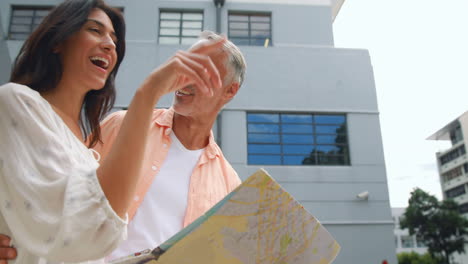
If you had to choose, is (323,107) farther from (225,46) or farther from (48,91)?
(48,91)

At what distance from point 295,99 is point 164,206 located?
29.4 ft

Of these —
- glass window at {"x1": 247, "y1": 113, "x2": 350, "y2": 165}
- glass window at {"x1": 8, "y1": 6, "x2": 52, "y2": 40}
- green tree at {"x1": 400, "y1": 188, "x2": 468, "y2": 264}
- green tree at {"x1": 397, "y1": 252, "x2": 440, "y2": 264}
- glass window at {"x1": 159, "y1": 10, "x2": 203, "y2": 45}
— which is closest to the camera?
glass window at {"x1": 247, "y1": 113, "x2": 350, "y2": 165}

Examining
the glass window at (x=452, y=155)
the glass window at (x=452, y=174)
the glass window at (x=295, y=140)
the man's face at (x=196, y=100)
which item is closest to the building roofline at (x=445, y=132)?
the glass window at (x=452, y=155)

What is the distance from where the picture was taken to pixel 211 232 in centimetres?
75

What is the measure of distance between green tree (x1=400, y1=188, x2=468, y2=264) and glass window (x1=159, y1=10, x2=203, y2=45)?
33.3 m

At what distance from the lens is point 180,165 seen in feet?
4.72

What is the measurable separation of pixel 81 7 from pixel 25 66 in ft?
0.67

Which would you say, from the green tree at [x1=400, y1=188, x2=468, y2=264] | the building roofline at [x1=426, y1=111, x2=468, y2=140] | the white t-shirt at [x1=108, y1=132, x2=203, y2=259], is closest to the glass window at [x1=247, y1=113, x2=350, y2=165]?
the white t-shirt at [x1=108, y1=132, x2=203, y2=259]

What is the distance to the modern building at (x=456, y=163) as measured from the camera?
53.1 m

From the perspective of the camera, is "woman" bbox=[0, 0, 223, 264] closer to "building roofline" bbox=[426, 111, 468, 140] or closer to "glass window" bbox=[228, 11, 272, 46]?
"glass window" bbox=[228, 11, 272, 46]

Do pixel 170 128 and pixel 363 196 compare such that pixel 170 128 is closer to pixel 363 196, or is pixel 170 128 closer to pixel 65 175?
pixel 65 175

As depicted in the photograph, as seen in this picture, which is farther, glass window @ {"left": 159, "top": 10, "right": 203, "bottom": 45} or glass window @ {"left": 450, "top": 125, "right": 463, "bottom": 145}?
glass window @ {"left": 450, "top": 125, "right": 463, "bottom": 145}

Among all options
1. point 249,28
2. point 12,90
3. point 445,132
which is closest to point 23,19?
point 249,28

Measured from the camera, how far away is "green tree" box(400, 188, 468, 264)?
117 feet
